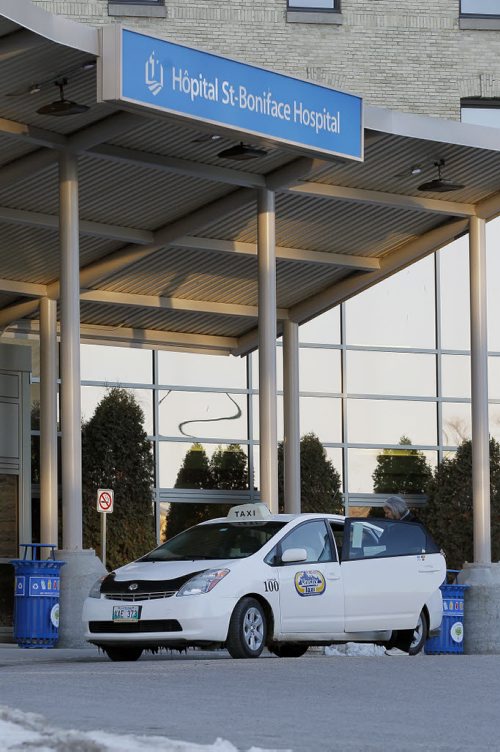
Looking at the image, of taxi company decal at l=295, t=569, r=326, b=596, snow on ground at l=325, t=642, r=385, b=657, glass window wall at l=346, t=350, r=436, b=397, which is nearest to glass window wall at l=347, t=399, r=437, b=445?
glass window wall at l=346, t=350, r=436, b=397

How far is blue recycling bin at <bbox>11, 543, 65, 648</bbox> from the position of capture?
18109mm

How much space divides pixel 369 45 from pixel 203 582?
22349 millimetres

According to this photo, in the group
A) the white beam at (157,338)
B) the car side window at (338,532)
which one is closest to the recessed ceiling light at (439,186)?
the car side window at (338,532)

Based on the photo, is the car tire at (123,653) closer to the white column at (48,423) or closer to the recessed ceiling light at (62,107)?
the recessed ceiling light at (62,107)

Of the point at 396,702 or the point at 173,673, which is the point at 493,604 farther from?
the point at 396,702

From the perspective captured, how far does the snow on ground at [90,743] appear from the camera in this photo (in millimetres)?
7043

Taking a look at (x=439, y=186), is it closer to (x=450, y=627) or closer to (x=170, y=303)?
(x=450, y=627)

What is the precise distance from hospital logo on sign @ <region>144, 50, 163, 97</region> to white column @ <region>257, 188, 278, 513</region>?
4488mm

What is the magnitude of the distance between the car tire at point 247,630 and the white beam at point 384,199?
27.2ft

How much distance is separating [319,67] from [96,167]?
559 inches

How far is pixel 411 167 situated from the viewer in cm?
2208

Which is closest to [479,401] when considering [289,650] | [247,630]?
[289,650]

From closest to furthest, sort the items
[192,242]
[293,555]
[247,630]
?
[247,630], [293,555], [192,242]

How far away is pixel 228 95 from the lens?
18.2m
